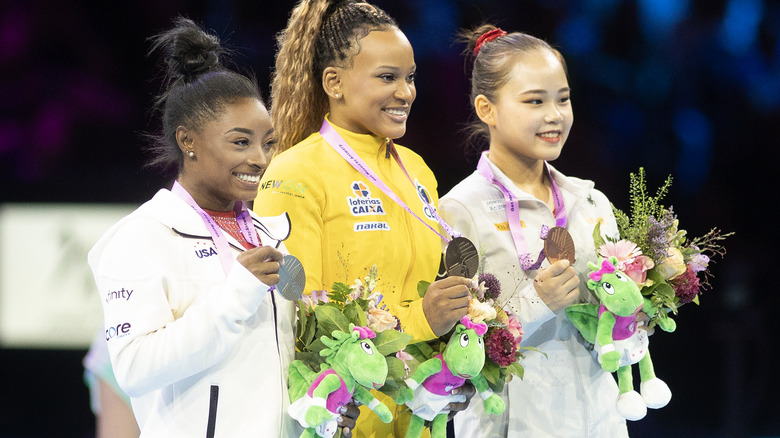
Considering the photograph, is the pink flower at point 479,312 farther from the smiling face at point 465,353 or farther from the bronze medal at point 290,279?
the bronze medal at point 290,279

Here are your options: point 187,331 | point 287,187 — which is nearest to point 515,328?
point 287,187

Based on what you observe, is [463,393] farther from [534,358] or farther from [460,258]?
[534,358]

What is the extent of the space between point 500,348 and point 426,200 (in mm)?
549

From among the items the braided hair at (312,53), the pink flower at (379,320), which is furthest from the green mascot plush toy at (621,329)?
the braided hair at (312,53)

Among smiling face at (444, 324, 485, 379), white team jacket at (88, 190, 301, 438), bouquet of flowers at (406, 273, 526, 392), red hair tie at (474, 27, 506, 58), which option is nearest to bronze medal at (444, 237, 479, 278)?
bouquet of flowers at (406, 273, 526, 392)

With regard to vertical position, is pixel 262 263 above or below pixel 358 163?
below

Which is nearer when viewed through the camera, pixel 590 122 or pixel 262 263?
pixel 262 263

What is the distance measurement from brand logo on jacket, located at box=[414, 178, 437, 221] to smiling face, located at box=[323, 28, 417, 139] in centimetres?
20

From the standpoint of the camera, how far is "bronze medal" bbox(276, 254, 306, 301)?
6.56ft

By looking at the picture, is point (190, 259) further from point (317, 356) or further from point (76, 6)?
point (76, 6)

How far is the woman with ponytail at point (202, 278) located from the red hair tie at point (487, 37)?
1.05 m

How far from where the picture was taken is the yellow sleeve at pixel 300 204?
2312mm

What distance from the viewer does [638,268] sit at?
8.53ft

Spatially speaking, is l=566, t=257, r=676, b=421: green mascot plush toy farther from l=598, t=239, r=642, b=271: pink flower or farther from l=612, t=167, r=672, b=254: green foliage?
l=612, t=167, r=672, b=254: green foliage
